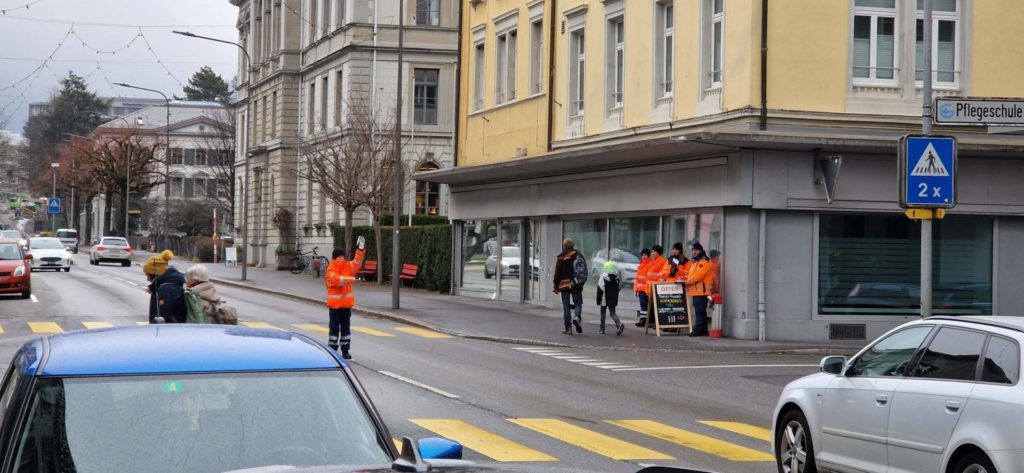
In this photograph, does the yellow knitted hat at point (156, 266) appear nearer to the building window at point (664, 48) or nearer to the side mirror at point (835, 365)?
the side mirror at point (835, 365)

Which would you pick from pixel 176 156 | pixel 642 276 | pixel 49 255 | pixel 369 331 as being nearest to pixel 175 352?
pixel 369 331

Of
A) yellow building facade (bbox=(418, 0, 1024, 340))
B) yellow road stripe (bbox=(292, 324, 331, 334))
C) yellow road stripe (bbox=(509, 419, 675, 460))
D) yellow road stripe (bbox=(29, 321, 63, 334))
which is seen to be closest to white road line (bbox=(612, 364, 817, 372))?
yellow building facade (bbox=(418, 0, 1024, 340))

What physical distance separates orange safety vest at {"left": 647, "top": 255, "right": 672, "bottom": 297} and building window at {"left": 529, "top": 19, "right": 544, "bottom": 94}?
31.8 feet

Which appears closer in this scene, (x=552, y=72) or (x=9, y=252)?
(x=552, y=72)

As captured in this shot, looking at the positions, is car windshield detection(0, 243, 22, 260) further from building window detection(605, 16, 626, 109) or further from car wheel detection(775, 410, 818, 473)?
car wheel detection(775, 410, 818, 473)

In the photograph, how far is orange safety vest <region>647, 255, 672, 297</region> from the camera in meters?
26.1

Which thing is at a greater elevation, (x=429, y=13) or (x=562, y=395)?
(x=429, y=13)

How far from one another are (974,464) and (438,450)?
175 inches

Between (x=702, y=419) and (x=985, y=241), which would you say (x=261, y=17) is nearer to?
(x=985, y=241)

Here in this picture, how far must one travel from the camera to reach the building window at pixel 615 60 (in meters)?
30.8

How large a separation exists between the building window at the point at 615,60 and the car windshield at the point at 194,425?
2615 cm

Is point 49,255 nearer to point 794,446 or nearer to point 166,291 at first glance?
point 166,291

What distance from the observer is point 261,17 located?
2945 inches

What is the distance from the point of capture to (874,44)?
83.6 feet
